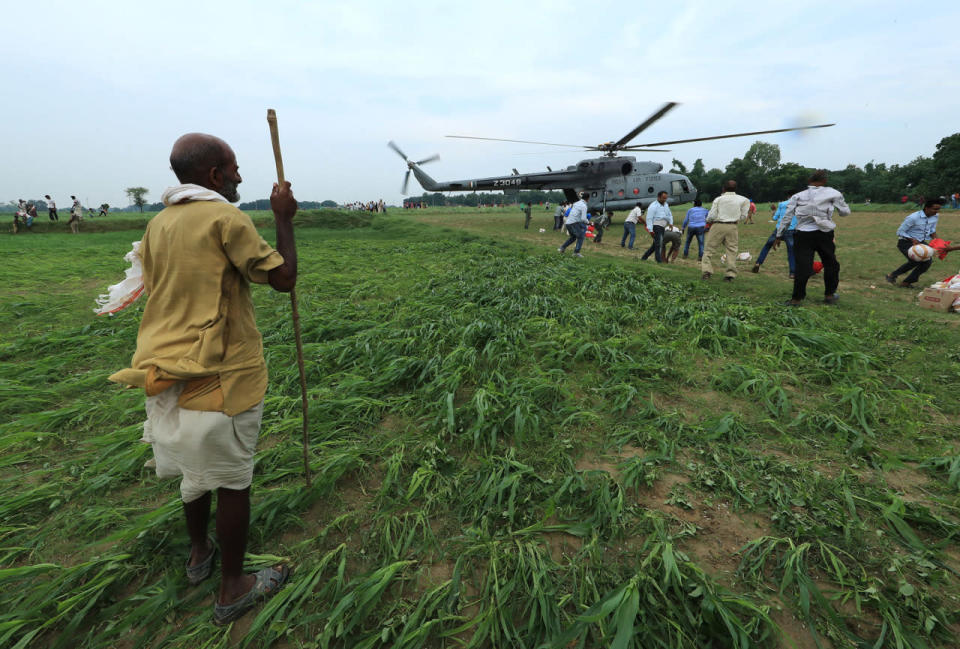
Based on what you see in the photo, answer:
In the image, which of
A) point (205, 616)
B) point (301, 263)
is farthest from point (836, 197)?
point (301, 263)

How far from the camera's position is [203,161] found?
164 centimetres

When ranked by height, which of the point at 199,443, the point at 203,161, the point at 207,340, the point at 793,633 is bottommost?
the point at 793,633

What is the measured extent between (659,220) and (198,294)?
10.7 m

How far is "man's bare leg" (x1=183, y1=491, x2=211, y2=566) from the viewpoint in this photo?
181 cm

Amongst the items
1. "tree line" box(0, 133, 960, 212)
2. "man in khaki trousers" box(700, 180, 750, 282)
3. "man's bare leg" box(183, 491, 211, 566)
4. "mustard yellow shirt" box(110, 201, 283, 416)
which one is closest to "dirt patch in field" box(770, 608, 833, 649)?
"mustard yellow shirt" box(110, 201, 283, 416)

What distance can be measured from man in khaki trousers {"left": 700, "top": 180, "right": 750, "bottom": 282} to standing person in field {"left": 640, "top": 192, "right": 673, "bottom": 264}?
2004 mm

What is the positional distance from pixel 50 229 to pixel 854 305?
36658mm

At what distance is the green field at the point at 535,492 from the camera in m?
1.65

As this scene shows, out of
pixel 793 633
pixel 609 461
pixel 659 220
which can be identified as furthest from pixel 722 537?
pixel 659 220

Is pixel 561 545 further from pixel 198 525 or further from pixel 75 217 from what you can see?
pixel 75 217

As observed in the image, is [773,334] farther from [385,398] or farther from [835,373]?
[385,398]

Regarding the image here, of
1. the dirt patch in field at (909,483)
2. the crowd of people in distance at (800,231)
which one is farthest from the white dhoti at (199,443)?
the crowd of people in distance at (800,231)

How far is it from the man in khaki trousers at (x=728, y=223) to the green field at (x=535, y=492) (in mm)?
2997

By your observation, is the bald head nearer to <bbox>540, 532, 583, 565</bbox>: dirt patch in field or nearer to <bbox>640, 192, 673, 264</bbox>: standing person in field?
<bbox>540, 532, 583, 565</bbox>: dirt patch in field
